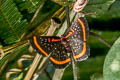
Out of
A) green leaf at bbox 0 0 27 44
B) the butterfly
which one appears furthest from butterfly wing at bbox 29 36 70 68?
Answer: green leaf at bbox 0 0 27 44

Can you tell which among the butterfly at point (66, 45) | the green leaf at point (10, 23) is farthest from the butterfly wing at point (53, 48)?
the green leaf at point (10, 23)

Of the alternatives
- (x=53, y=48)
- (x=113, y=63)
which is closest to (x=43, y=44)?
(x=53, y=48)

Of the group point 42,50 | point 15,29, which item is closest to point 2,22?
point 15,29

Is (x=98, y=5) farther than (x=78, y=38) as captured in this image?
Yes

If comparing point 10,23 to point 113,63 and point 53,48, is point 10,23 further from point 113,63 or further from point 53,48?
point 113,63

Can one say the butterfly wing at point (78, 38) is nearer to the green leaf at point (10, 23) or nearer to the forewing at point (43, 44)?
the forewing at point (43, 44)

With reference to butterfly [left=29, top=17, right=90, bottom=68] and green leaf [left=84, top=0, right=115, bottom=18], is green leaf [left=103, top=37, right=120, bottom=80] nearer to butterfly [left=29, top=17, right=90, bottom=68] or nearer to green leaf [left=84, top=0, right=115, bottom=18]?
butterfly [left=29, top=17, right=90, bottom=68]
